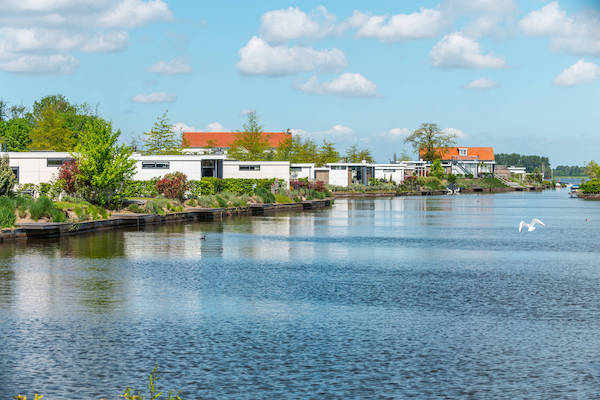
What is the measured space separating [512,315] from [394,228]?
25.4 meters

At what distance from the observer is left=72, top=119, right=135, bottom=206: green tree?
131 ft

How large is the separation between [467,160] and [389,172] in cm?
4934

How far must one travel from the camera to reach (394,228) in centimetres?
3931

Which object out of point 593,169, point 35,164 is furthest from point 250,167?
point 593,169

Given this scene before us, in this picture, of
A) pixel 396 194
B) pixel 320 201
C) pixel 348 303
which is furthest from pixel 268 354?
pixel 396 194

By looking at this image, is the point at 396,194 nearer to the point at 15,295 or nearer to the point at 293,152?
the point at 293,152

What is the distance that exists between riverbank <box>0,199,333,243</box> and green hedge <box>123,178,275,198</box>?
3.89 metres

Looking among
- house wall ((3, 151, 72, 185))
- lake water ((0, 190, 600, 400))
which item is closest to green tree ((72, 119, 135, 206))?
lake water ((0, 190, 600, 400))

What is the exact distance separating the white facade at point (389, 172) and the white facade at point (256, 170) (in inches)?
2233

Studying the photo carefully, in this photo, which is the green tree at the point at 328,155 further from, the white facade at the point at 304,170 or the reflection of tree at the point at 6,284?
the reflection of tree at the point at 6,284

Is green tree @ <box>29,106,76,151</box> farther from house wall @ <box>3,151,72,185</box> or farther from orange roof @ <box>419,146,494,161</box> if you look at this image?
orange roof @ <box>419,146,494,161</box>

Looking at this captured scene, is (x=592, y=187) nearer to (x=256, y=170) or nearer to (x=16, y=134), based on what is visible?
(x=256, y=170)

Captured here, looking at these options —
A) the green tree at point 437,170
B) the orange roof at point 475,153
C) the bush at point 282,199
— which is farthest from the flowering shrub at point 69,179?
the orange roof at point 475,153

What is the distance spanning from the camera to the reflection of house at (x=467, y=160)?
164375 mm
